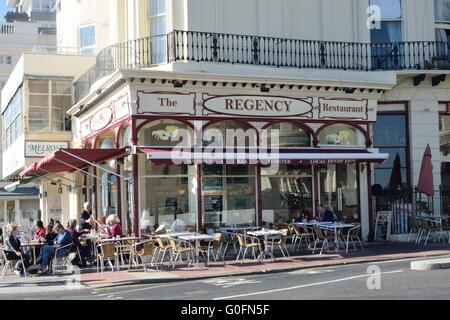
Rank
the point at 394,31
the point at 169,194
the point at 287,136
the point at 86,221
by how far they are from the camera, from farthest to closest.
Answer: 1. the point at 394,31
2. the point at 287,136
3. the point at 169,194
4. the point at 86,221

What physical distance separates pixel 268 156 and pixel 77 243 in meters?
5.63

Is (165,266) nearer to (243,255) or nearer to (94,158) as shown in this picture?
(243,255)

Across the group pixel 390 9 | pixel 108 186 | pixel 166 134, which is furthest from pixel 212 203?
pixel 390 9

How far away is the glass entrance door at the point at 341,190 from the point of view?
21359 millimetres

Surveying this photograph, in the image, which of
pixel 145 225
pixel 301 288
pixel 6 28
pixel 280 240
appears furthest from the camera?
pixel 6 28

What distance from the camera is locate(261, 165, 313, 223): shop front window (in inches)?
810

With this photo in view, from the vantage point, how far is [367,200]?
21.6 meters

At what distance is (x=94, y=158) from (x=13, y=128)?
1172 centimetres

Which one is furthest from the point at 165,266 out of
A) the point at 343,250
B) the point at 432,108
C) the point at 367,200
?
the point at 432,108

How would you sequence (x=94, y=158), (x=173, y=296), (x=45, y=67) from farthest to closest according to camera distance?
1. (x=45, y=67)
2. (x=94, y=158)
3. (x=173, y=296)

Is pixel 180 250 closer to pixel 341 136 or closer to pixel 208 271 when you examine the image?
pixel 208 271

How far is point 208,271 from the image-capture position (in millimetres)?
15984

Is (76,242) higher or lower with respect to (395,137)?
lower

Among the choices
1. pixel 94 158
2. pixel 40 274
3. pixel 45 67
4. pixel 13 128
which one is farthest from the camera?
pixel 13 128
